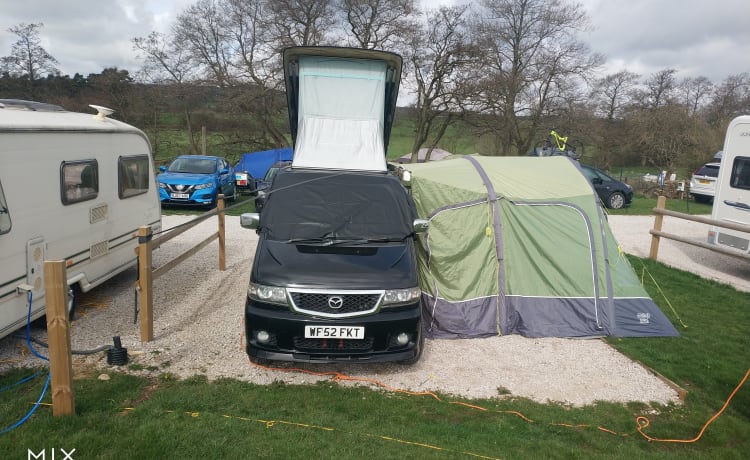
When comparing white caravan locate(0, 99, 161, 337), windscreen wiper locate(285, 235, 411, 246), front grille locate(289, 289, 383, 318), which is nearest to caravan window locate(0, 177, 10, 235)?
white caravan locate(0, 99, 161, 337)

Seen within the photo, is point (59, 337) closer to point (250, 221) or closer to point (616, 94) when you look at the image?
point (250, 221)

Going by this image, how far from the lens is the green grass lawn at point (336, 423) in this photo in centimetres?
355

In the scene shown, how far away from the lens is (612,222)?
1598 cm

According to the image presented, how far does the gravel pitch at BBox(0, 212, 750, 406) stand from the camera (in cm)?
493

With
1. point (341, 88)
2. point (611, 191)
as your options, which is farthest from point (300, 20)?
point (341, 88)

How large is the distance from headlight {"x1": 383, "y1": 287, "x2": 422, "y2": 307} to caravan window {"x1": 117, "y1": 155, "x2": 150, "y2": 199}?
14.9 feet

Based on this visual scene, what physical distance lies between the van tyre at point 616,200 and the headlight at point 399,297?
16931mm

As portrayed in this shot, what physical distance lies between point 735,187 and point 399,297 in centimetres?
896

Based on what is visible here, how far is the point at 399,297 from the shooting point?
481 centimetres

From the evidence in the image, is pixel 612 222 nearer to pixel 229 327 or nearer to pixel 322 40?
pixel 229 327

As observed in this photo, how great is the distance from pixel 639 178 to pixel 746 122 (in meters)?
18.8

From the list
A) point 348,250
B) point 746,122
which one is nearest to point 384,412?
point 348,250

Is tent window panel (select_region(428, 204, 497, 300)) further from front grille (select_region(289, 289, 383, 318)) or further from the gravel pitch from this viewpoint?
front grille (select_region(289, 289, 383, 318))

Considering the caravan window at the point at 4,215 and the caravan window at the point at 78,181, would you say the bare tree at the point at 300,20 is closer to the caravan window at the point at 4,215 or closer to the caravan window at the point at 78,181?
the caravan window at the point at 78,181
